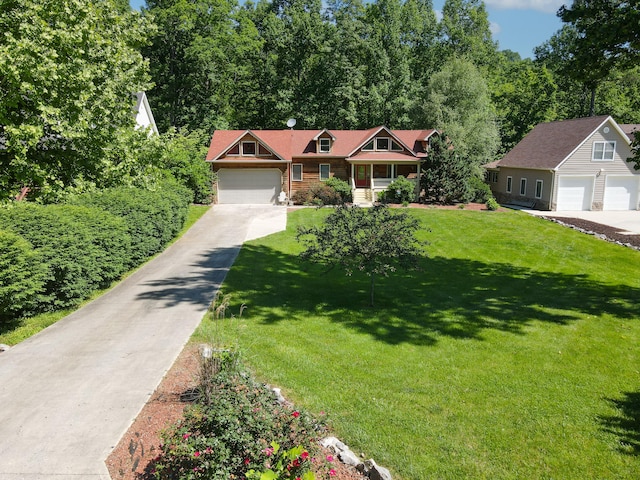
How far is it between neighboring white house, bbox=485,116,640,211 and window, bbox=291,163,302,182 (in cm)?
1580

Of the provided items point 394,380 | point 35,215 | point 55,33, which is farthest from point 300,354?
point 55,33

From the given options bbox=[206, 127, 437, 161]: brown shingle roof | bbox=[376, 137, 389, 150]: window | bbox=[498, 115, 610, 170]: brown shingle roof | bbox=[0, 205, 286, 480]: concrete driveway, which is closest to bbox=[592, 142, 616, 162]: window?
bbox=[498, 115, 610, 170]: brown shingle roof

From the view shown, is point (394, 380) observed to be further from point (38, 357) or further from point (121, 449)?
point (38, 357)

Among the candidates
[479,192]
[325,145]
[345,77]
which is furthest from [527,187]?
[345,77]

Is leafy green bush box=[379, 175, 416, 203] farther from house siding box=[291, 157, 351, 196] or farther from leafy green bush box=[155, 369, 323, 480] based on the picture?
leafy green bush box=[155, 369, 323, 480]

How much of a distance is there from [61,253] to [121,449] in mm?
5848

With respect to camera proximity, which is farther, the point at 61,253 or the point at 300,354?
the point at 61,253

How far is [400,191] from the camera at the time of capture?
3116cm

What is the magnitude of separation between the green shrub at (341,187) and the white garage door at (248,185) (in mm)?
3560

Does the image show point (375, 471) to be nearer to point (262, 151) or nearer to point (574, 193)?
point (262, 151)

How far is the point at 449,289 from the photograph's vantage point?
1424 cm

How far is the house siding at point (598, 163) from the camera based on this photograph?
100.0 ft

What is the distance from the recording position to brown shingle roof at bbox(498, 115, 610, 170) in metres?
30.6

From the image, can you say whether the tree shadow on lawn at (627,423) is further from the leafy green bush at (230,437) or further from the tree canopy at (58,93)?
the tree canopy at (58,93)
